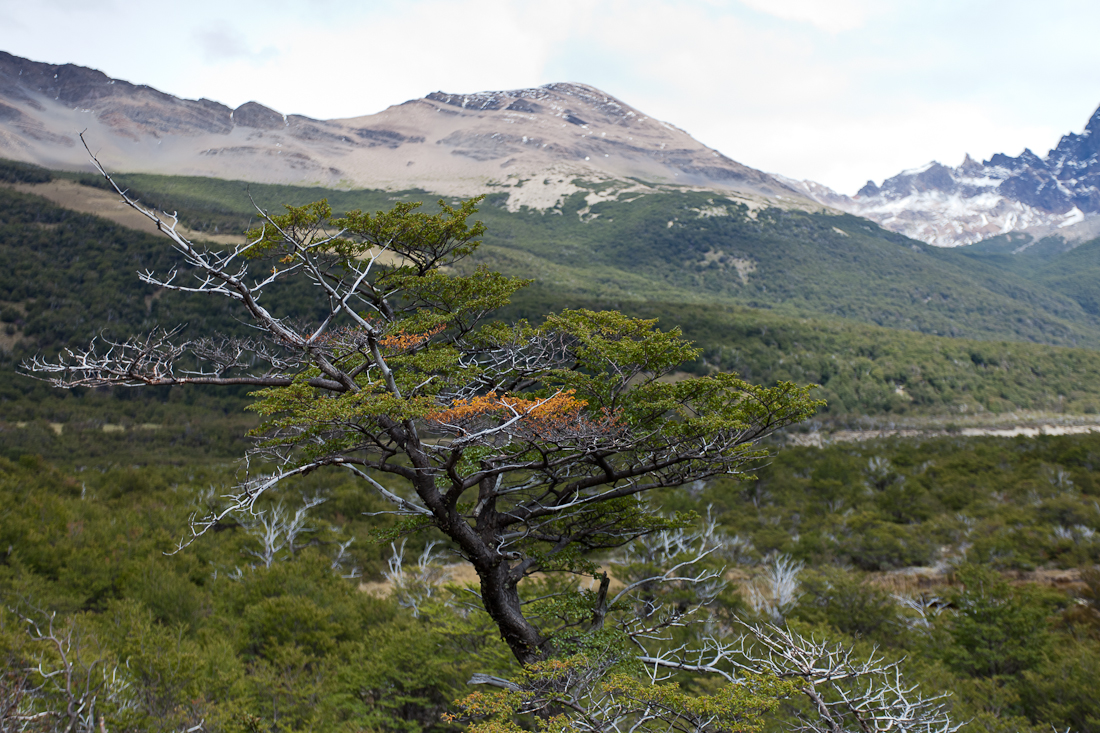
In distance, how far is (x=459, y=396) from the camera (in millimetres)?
8930

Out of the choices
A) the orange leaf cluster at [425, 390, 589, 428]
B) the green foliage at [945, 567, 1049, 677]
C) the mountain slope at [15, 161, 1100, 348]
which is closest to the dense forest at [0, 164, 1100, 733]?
the green foliage at [945, 567, 1049, 677]

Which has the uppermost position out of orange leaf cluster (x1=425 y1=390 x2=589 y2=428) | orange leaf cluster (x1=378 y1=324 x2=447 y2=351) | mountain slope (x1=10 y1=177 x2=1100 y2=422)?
orange leaf cluster (x1=378 y1=324 x2=447 y2=351)

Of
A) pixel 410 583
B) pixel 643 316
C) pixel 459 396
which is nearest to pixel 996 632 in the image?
pixel 459 396

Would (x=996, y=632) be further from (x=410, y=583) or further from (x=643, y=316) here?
(x=643, y=316)

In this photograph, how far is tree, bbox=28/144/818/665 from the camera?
7.27 m

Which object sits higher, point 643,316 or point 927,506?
point 643,316

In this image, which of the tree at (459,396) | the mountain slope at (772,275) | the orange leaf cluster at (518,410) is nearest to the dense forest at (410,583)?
the tree at (459,396)

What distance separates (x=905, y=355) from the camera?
98.6 m

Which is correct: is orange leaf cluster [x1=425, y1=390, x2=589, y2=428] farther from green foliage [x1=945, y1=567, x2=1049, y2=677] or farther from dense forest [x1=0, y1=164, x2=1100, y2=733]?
green foliage [x1=945, y1=567, x2=1049, y2=677]

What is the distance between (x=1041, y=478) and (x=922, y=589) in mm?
15109

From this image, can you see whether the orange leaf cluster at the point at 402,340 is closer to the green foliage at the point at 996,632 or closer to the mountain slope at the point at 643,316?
the green foliage at the point at 996,632

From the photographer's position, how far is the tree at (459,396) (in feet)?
23.9

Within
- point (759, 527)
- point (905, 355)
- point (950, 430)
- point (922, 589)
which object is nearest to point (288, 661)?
point (922, 589)

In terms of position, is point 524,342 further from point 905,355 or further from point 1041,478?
point 905,355
